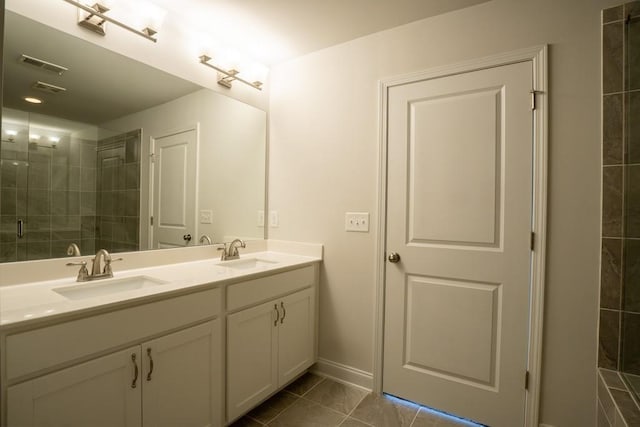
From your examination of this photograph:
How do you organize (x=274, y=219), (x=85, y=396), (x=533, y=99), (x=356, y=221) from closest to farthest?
(x=85, y=396)
(x=533, y=99)
(x=356, y=221)
(x=274, y=219)

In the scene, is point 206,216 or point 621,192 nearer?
point 621,192

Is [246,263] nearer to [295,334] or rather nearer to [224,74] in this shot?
[295,334]

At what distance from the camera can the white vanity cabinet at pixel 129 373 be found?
3.11 ft

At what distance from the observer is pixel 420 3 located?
1.70 m

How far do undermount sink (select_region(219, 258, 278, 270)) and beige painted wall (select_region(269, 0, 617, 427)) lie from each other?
0.31 m

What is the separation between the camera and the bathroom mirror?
130cm

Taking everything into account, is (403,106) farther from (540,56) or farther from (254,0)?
(254,0)

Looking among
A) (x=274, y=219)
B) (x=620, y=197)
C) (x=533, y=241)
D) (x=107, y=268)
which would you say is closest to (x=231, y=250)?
(x=274, y=219)

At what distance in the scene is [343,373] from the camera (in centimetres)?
211

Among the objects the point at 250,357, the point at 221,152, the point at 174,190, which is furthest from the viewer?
the point at 221,152

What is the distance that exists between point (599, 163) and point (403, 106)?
1011mm

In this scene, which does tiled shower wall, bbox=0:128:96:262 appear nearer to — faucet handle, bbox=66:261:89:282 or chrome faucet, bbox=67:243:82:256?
chrome faucet, bbox=67:243:82:256

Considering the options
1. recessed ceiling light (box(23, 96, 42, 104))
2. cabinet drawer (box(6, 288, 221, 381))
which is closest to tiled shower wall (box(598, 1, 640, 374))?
cabinet drawer (box(6, 288, 221, 381))

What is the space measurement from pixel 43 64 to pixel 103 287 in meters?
1.03
